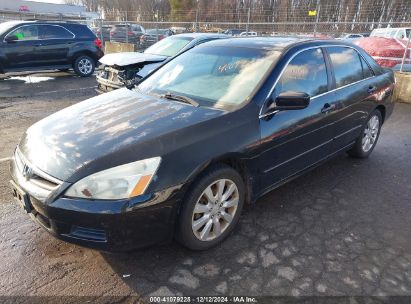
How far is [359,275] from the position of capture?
2.60 m

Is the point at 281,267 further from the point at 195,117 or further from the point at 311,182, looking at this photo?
the point at 311,182

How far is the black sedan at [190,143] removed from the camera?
91.7 inches

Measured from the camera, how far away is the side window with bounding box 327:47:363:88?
3921 millimetres

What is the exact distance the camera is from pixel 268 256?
110 inches

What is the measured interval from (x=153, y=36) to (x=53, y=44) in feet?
27.8

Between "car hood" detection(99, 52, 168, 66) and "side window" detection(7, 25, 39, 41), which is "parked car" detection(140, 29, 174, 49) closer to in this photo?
"side window" detection(7, 25, 39, 41)

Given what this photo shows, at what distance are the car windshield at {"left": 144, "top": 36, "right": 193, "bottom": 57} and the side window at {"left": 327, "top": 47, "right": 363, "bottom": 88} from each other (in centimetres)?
466

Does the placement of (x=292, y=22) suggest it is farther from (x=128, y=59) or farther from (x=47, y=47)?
(x=47, y=47)

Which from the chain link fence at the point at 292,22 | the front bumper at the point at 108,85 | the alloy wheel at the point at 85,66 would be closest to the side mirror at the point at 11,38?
the alloy wheel at the point at 85,66

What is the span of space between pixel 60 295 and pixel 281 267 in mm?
1624

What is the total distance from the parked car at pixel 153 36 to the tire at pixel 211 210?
16.6 m

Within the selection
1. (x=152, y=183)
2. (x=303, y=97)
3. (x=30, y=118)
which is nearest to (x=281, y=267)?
(x=152, y=183)

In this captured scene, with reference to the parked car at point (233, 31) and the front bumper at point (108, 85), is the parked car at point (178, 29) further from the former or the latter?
the front bumper at point (108, 85)

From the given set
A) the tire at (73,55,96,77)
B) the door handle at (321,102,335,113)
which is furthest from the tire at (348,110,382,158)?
the tire at (73,55,96,77)
